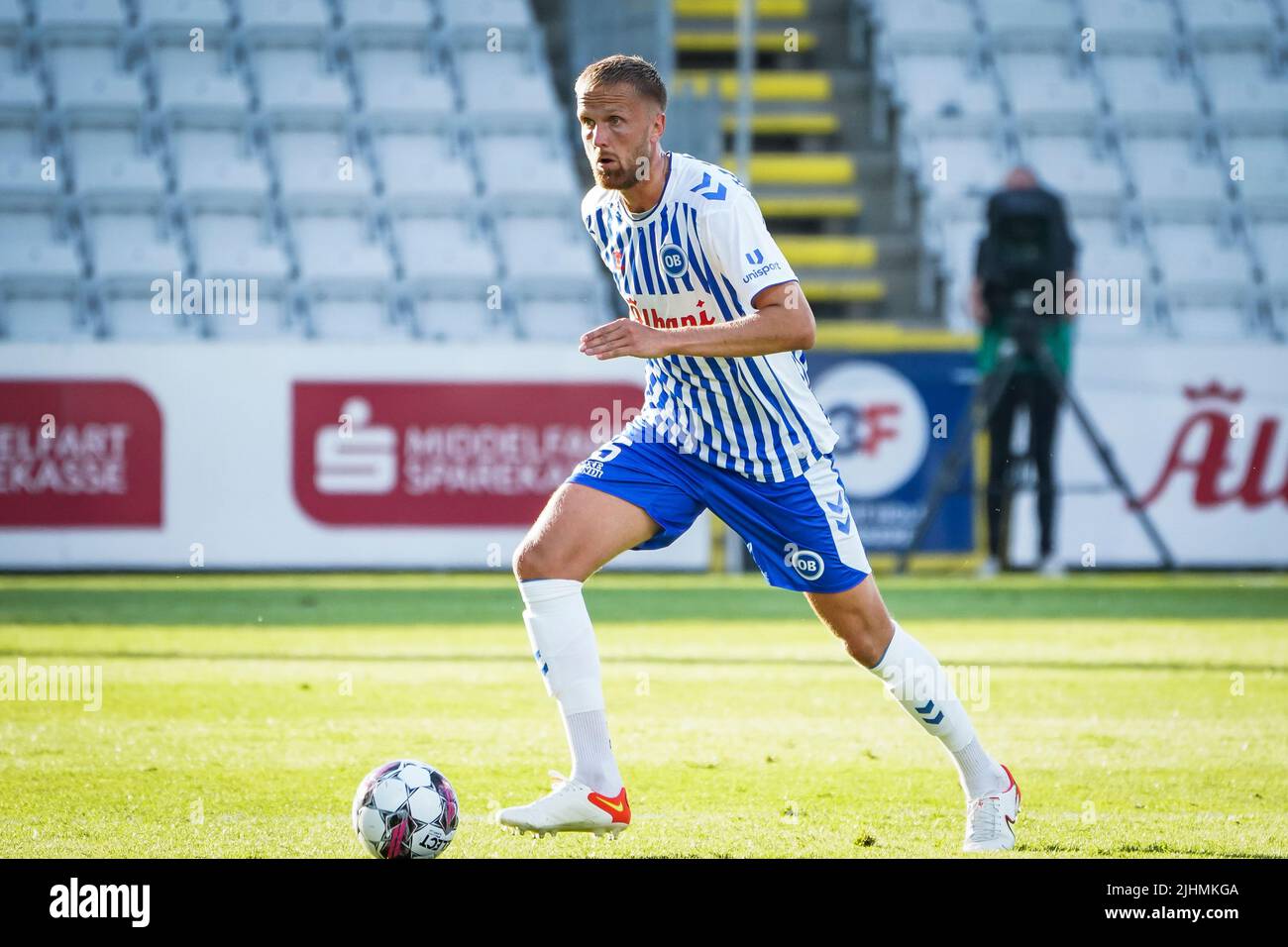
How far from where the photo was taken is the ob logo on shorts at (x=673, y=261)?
566 cm

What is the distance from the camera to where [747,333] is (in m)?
5.35

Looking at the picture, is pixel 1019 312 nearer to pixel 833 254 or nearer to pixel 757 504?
pixel 833 254

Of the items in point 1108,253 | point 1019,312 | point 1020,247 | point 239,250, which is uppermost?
point 1108,253

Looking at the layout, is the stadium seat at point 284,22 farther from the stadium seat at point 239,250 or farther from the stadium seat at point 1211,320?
the stadium seat at point 1211,320

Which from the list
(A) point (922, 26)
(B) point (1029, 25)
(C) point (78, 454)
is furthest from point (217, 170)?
A: (B) point (1029, 25)

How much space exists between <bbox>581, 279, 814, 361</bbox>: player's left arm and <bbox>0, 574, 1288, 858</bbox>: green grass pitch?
1397 mm

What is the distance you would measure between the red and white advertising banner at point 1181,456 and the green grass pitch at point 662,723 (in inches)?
92.4

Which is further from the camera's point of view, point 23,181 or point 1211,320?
point 1211,320

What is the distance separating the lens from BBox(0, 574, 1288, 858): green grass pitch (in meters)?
5.62

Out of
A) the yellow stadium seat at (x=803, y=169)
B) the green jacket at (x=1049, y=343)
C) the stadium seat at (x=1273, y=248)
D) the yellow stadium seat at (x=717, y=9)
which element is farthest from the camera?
the yellow stadium seat at (x=717, y=9)

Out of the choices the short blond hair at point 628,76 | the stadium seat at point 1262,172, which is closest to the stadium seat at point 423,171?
the stadium seat at point 1262,172

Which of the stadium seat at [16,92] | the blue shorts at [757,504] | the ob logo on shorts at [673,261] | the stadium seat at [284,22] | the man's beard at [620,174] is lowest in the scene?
the blue shorts at [757,504]

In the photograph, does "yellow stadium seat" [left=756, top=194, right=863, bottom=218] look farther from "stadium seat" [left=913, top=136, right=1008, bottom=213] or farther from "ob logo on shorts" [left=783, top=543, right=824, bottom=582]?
"ob logo on shorts" [left=783, top=543, right=824, bottom=582]

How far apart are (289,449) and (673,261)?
30.8ft
